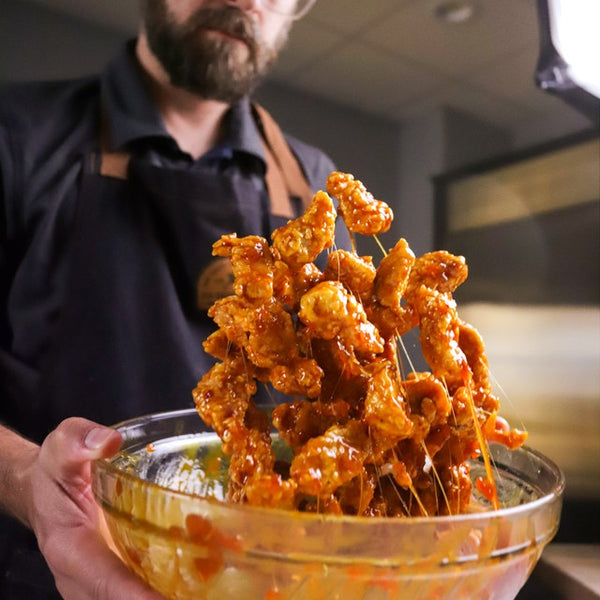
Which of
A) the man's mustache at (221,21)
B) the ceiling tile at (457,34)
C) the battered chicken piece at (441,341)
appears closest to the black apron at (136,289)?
the man's mustache at (221,21)

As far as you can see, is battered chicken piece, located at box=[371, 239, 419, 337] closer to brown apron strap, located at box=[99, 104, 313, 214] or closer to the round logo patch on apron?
the round logo patch on apron

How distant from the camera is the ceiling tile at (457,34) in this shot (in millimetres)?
1286

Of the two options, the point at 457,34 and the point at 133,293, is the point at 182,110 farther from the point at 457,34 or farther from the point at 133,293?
the point at 457,34

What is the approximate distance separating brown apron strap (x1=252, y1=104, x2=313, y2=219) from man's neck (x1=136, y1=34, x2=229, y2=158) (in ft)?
0.36

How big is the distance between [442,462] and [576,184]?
101 cm

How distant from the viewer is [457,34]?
1324 millimetres

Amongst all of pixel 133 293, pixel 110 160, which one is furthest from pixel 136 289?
pixel 110 160

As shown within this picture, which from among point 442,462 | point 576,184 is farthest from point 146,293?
point 576,184

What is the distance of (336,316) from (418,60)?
113 centimetres

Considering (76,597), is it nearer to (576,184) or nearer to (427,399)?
(427,399)

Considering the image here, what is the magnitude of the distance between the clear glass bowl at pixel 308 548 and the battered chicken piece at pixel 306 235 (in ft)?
0.62

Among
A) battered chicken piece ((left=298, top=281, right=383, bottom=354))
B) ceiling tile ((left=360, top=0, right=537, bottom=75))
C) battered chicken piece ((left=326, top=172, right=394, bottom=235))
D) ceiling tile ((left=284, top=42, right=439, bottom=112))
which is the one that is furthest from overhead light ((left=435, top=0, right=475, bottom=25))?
battered chicken piece ((left=298, top=281, right=383, bottom=354))

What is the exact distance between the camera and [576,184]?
128 centimetres

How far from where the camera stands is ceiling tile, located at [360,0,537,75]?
1.29 metres
